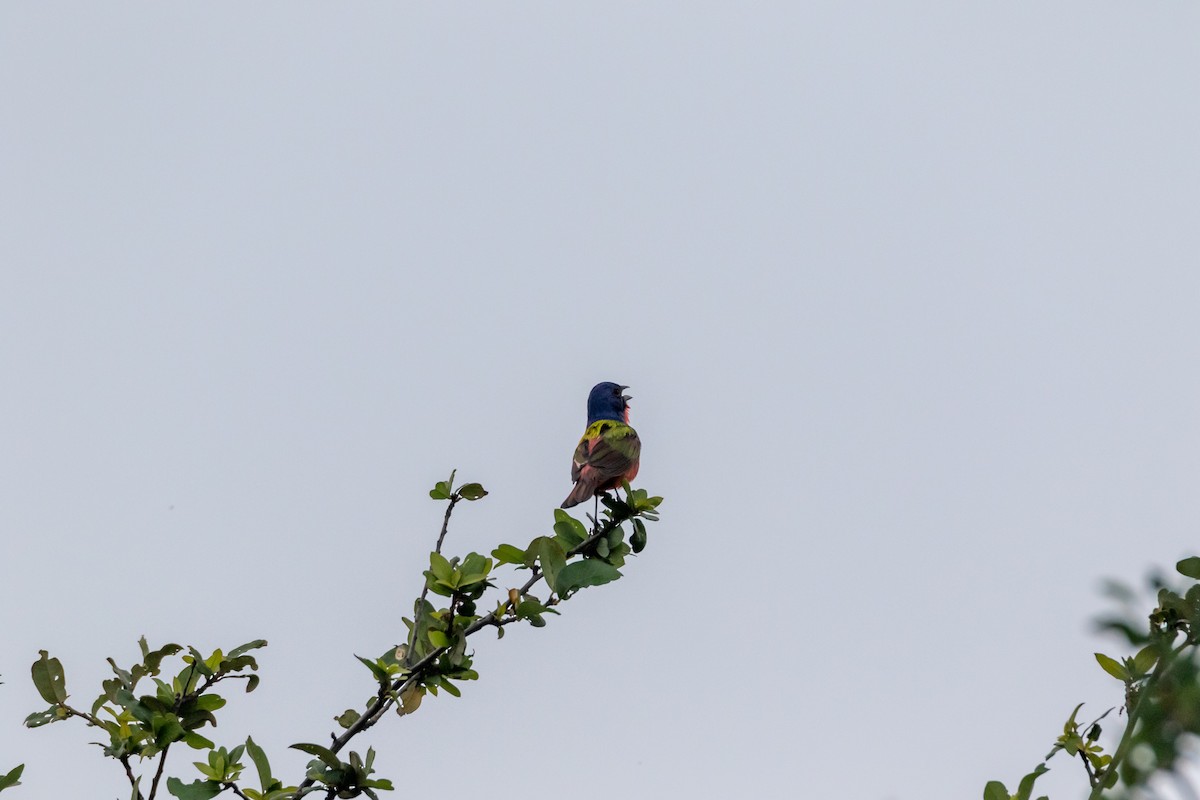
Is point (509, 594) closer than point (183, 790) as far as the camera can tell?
No

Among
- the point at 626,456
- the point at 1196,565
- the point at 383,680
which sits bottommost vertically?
the point at 1196,565

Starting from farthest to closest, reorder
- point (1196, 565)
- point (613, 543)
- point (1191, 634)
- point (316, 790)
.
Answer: point (613, 543), point (316, 790), point (1196, 565), point (1191, 634)

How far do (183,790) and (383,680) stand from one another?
2.16 feet

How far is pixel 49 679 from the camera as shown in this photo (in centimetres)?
385

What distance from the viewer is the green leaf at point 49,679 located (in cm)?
383

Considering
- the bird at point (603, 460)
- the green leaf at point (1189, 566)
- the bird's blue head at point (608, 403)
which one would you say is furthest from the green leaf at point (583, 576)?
the bird's blue head at point (608, 403)

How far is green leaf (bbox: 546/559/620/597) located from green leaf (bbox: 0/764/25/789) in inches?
64.2

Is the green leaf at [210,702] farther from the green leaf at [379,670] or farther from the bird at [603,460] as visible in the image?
the bird at [603,460]

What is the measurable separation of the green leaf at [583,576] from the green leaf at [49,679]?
1.55 m

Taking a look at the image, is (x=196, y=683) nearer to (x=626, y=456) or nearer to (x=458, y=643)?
(x=458, y=643)

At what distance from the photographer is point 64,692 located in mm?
3883

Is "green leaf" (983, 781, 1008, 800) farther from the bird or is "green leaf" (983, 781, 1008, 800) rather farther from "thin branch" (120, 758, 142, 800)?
the bird

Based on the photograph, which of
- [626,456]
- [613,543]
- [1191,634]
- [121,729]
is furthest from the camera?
[626,456]

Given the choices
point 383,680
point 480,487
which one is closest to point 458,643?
point 383,680
